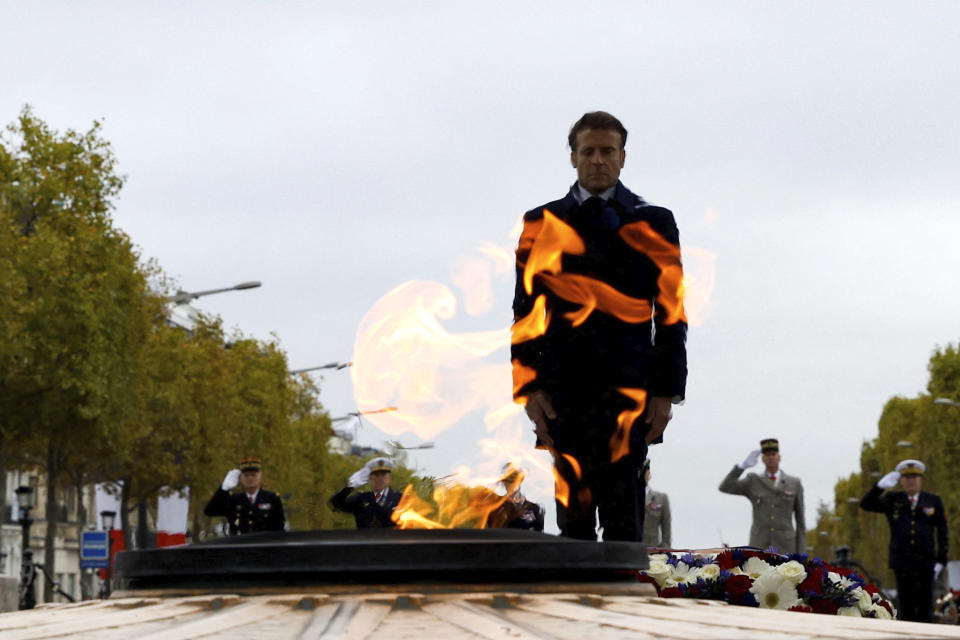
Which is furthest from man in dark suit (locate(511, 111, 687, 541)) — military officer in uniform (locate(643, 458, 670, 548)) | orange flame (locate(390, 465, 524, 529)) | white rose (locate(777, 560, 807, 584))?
military officer in uniform (locate(643, 458, 670, 548))

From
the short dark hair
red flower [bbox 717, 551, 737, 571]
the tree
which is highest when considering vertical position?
the tree

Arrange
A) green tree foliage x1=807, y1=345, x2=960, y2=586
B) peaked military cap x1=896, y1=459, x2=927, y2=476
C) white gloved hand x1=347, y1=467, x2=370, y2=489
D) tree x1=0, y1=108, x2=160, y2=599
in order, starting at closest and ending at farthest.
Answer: white gloved hand x1=347, y1=467, x2=370, y2=489 → peaked military cap x1=896, y1=459, x2=927, y2=476 → tree x1=0, y1=108, x2=160, y2=599 → green tree foliage x1=807, y1=345, x2=960, y2=586

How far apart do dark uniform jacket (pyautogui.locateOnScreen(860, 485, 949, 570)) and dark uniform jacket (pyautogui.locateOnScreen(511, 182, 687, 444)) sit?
11018 mm

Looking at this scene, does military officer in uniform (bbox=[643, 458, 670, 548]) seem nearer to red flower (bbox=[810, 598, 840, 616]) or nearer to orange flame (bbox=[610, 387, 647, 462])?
red flower (bbox=[810, 598, 840, 616])

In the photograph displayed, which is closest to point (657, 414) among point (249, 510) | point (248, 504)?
point (249, 510)

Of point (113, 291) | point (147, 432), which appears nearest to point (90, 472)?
point (147, 432)

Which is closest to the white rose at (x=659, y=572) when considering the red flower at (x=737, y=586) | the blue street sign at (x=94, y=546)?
the red flower at (x=737, y=586)

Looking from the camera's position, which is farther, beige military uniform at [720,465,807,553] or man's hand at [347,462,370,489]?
beige military uniform at [720,465,807,553]

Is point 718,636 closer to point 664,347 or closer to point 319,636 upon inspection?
point 319,636

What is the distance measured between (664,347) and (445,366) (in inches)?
31.2

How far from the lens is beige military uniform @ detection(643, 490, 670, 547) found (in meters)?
17.3

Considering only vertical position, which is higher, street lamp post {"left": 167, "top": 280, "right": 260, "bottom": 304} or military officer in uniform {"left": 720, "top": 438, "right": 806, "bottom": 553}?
street lamp post {"left": 167, "top": 280, "right": 260, "bottom": 304}

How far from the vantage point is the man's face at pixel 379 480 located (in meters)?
7.02

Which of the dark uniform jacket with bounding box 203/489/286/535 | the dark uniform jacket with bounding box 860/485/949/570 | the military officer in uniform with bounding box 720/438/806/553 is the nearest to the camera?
the dark uniform jacket with bounding box 203/489/286/535
